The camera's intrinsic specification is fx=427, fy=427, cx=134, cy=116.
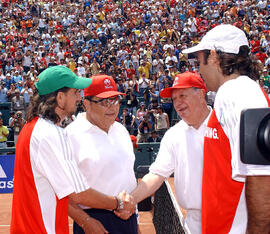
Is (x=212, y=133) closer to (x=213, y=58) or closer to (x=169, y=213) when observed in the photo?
(x=213, y=58)

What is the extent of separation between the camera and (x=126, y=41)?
24.0 metres

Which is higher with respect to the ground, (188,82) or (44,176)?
(188,82)

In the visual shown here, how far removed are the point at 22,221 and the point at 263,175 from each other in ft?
5.33

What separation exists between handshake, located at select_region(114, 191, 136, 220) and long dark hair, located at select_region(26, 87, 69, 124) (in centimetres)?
92

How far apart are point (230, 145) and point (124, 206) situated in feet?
4.67

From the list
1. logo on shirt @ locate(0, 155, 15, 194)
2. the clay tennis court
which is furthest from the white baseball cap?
logo on shirt @ locate(0, 155, 15, 194)

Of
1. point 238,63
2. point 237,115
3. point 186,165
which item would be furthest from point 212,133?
point 186,165

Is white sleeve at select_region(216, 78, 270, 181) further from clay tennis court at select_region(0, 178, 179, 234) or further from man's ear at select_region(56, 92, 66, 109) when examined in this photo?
clay tennis court at select_region(0, 178, 179, 234)

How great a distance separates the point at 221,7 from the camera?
26.2 meters

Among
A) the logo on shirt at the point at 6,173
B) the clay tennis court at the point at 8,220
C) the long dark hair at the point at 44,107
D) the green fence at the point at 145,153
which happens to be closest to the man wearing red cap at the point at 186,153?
the long dark hair at the point at 44,107

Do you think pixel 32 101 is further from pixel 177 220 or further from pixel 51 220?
pixel 177 220

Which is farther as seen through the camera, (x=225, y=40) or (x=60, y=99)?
(x=60, y=99)

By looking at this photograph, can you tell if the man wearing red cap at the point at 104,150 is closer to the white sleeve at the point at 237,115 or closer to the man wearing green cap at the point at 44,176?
the man wearing green cap at the point at 44,176

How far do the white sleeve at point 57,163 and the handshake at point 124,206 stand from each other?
693mm
